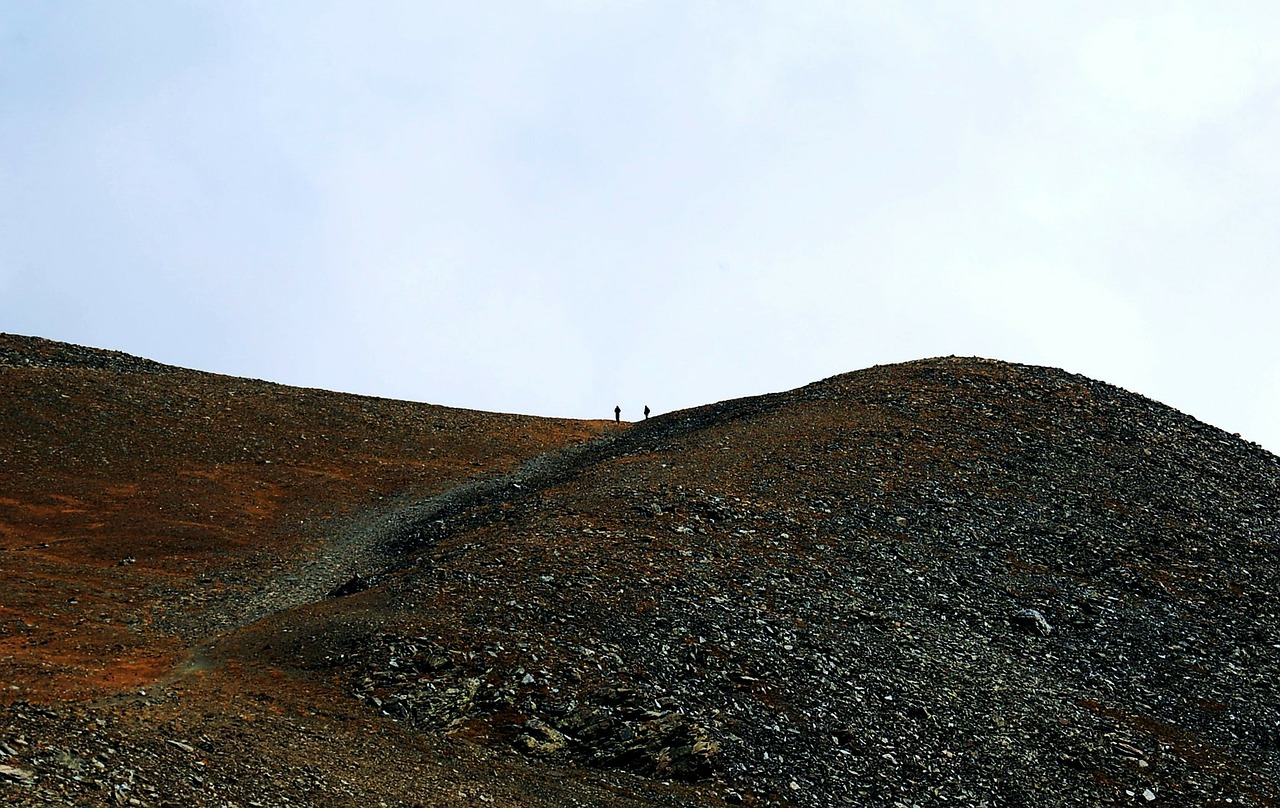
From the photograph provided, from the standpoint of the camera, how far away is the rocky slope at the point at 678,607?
68.8ft

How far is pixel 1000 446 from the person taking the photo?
43.1 m

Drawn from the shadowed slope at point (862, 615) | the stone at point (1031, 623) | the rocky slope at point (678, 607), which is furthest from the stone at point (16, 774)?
the stone at point (1031, 623)

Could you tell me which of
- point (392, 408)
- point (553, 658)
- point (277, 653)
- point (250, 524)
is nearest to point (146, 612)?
point (277, 653)

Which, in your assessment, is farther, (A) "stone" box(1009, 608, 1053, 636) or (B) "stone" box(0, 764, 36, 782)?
(A) "stone" box(1009, 608, 1053, 636)

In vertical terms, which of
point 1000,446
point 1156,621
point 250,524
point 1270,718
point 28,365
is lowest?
point 1270,718

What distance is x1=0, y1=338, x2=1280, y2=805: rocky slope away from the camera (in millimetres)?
20969

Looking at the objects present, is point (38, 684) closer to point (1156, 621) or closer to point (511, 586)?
point (511, 586)

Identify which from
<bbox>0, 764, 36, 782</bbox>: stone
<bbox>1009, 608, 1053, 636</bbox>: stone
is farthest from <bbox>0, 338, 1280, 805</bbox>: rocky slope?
<bbox>0, 764, 36, 782</bbox>: stone

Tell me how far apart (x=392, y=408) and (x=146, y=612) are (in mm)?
28651

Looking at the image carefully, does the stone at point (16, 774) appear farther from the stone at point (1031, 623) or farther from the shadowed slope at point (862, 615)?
the stone at point (1031, 623)

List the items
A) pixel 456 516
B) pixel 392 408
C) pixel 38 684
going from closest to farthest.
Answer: pixel 38 684 < pixel 456 516 < pixel 392 408

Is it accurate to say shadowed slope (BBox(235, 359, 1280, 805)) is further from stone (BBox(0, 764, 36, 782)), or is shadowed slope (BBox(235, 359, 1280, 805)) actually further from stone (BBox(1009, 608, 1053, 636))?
stone (BBox(0, 764, 36, 782))

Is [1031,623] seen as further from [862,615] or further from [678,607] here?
[678,607]

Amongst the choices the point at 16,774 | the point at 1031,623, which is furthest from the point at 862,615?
the point at 16,774
